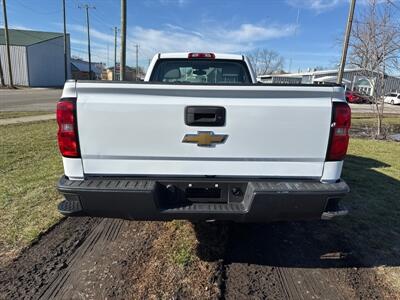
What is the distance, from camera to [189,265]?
10.1 ft

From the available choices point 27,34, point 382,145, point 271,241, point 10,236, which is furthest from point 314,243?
point 27,34

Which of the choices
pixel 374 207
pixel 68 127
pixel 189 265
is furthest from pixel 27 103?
pixel 374 207

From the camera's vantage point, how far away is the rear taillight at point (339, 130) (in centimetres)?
259

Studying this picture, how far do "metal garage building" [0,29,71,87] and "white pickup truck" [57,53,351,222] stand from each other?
54030 millimetres

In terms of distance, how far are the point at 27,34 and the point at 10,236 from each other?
2589 inches

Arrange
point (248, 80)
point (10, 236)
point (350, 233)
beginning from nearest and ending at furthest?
point (10, 236), point (350, 233), point (248, 80)

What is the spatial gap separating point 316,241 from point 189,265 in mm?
1581

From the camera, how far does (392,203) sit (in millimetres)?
4859

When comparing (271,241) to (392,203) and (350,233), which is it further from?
(392,203)

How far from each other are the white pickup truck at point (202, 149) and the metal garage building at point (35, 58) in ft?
177

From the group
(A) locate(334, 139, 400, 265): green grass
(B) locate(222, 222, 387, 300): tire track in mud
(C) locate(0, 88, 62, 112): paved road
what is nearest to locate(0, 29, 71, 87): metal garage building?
(C) locate(0, 88, 62, 112): paved road

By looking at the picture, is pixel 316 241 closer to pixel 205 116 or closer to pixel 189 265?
pixel 189 265

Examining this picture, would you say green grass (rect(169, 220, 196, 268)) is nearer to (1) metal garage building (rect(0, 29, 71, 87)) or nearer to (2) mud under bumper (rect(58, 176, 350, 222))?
(2) mud under bumper (rect(58, 176, 350, 222))

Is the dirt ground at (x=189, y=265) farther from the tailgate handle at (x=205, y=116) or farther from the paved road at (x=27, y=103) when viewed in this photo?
the paved road at (x=27, y=103)
